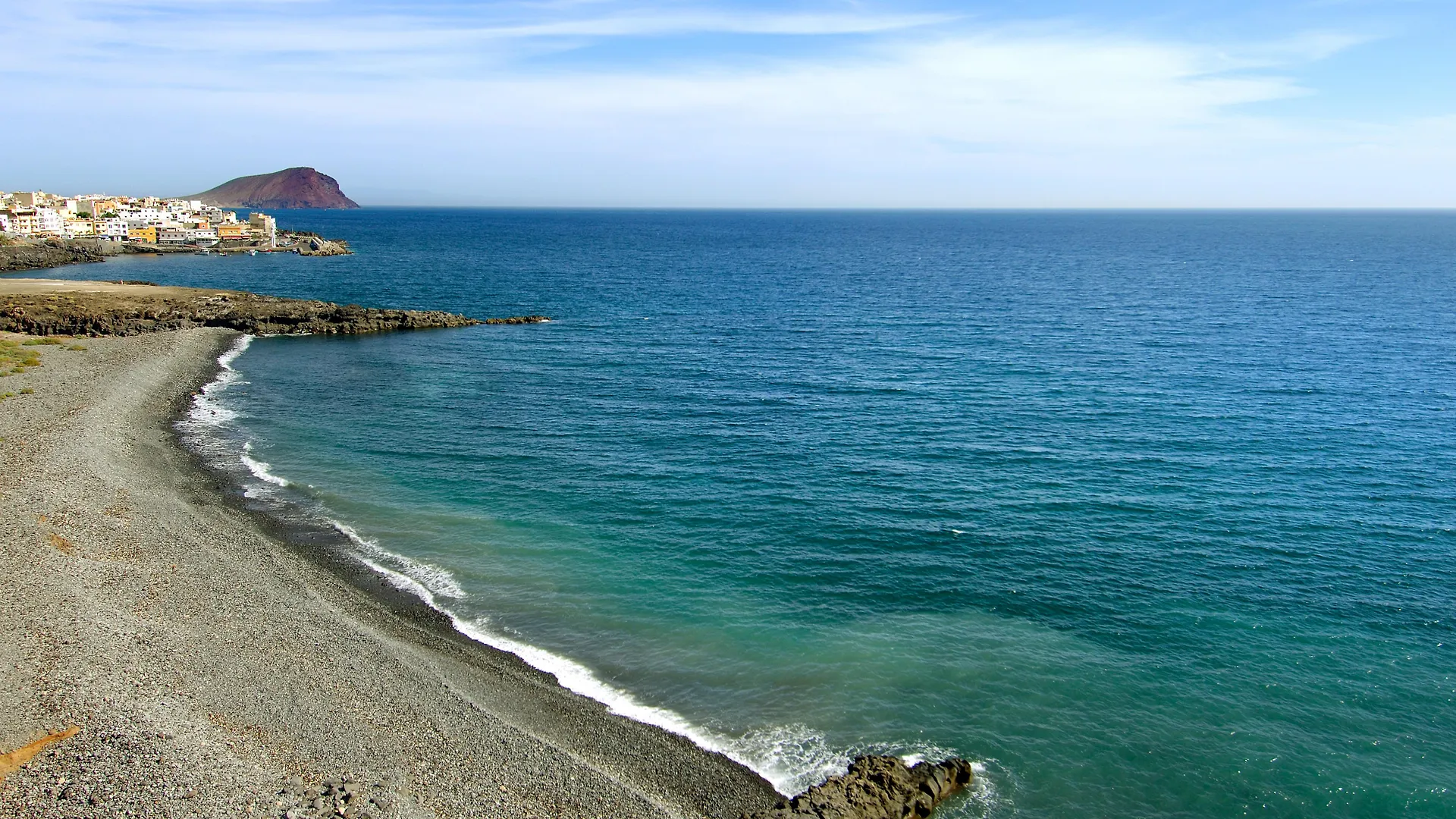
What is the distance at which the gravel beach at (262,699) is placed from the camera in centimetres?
2267

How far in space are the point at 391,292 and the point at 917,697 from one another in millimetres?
117432

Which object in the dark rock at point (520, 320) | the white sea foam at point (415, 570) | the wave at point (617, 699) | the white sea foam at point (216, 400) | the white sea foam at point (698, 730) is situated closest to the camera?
the white sea foam at point (698, 730)

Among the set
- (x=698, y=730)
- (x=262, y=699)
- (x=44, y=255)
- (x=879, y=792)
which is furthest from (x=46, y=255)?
(x=879, y=792)

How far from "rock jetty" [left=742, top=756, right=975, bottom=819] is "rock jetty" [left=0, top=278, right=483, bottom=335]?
86.3 m

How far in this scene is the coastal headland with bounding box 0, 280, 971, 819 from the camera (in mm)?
22703

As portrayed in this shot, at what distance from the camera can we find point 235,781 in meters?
22.6

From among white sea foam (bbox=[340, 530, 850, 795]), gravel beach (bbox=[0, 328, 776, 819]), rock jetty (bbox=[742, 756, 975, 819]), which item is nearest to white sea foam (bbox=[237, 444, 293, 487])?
gravel beach (bbox=[0, 328, 776, 819])

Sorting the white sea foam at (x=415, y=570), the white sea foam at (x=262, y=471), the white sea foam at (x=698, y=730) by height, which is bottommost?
the white sea foam at (x=698, y=730)

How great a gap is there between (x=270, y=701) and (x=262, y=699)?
0.29 m

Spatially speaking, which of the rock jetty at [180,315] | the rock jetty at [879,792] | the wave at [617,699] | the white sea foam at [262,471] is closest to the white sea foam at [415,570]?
the wave at [617,699]

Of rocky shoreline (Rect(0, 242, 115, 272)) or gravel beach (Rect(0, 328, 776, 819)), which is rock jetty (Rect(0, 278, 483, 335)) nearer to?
rocky shoreline (Rect(0, 242, 115, 272))

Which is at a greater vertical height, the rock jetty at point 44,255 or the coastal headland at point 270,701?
the rock jetty at point 44,255

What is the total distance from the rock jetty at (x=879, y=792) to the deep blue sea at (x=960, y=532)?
120 cm

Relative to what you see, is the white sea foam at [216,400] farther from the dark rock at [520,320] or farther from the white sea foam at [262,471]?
the dark rock at [520,320]
